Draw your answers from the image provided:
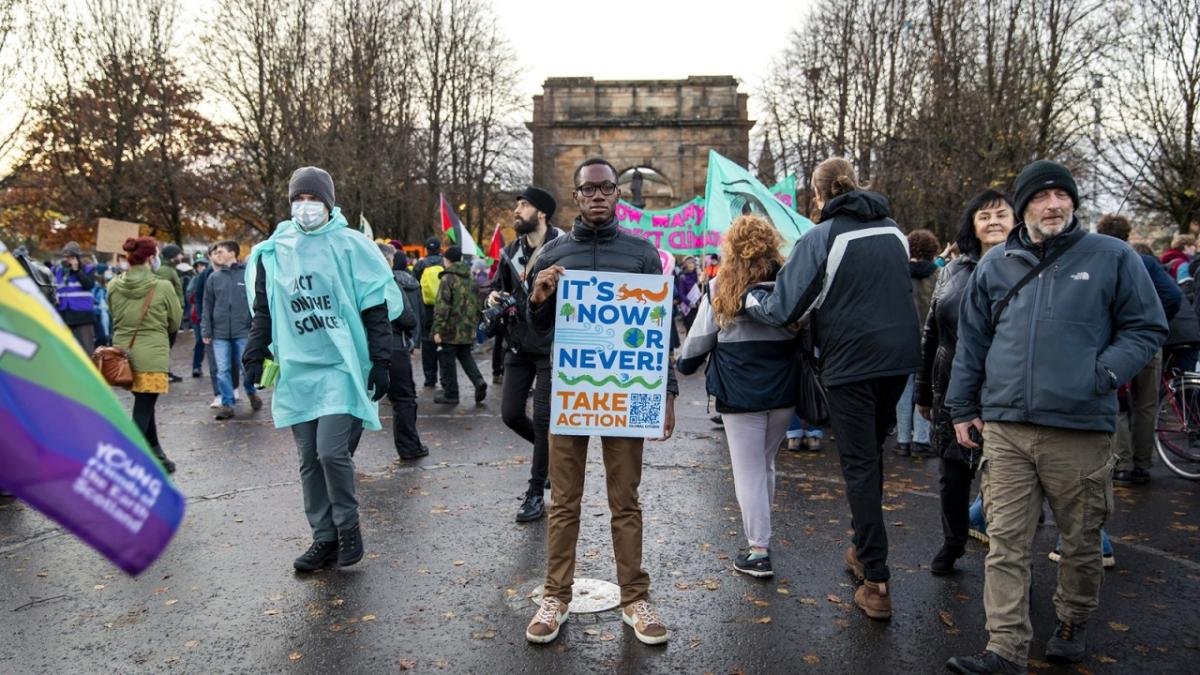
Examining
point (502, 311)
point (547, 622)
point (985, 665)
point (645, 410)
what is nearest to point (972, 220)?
point (645, 410)

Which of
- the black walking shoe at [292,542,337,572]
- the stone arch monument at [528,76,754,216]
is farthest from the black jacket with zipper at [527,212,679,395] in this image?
the stone arch monument at [528,76,754,216]

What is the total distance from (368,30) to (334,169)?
613 centimetres

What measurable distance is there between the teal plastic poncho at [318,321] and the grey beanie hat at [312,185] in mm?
163

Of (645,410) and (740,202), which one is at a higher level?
(740,202)

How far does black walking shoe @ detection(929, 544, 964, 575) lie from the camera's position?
5047 mm

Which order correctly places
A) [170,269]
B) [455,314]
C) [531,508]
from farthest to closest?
[455,314]
[170,269]
[531,508]

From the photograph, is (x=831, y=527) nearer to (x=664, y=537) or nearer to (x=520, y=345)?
(x=664, y=537)

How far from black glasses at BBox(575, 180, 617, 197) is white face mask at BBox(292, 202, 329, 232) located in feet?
5.50

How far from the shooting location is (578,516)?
4.26m

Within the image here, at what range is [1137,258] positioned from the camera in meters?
3.73

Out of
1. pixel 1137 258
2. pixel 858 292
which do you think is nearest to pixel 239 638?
pixel 858 292

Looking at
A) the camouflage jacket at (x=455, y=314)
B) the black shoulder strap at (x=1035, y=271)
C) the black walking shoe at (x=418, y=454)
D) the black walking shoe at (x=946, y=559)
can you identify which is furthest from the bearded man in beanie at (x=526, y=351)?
the camouflage jacket at (x=455, y=314)

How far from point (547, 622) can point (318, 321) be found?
6.88ft

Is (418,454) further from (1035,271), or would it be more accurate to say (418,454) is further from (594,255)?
(1035,271)
